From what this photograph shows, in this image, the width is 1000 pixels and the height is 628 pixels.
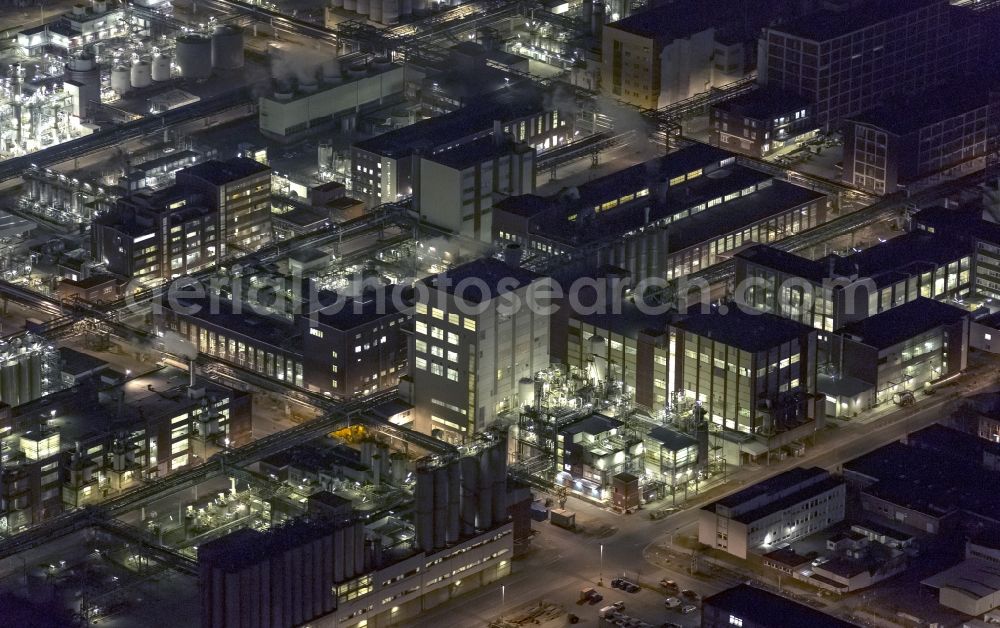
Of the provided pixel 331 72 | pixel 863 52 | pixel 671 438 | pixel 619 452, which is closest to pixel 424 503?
pixel 619 452

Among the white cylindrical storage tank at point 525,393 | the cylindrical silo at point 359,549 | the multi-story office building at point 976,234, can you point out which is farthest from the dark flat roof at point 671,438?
the multi-story office building at point 976,234

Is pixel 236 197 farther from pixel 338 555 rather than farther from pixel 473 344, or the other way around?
pixel 338 555

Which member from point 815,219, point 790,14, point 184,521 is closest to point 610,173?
point 815,219

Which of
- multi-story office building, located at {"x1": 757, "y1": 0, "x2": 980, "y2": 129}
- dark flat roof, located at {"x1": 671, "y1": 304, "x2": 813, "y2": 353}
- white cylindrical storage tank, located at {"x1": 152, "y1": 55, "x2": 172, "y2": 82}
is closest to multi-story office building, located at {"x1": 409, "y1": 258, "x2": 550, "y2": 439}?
dark flat roof, located at {"x1": 671, "y1": 304, "x2": 813, "y2": 353}

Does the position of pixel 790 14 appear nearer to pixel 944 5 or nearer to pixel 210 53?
pixel 944 5

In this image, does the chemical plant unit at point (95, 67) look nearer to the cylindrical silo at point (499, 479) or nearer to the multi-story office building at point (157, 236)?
the multi-story office building at point (157, 236)

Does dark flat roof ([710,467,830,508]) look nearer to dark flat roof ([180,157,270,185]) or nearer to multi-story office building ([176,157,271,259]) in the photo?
multi-story office building ([176,157,271,259])
